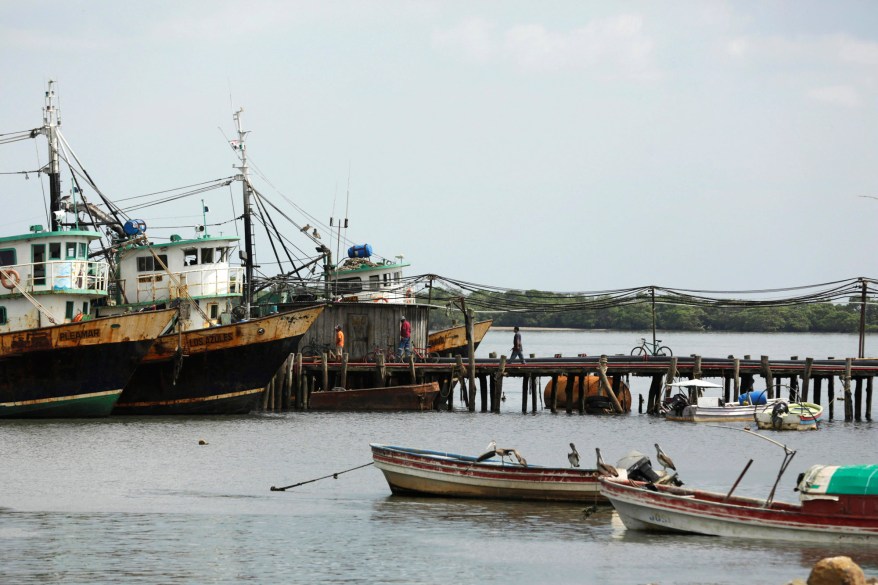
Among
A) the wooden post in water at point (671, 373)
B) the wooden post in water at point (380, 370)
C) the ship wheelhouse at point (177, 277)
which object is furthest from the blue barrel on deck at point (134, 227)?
the wooden post in water at point (671, 373)

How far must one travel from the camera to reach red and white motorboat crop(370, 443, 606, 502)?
2675 centimetres

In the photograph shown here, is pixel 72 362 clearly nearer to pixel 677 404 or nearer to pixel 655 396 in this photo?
pixel 677 404

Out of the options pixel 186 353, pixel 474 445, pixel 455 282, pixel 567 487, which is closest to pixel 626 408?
pixel 455 282

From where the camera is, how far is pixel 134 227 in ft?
156

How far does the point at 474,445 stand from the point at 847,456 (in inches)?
413

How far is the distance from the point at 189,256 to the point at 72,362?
6.82m

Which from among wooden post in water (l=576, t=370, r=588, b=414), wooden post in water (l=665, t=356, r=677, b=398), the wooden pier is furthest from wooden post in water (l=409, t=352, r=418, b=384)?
wooden post in water (l=665, t=356, r=677, b=398)

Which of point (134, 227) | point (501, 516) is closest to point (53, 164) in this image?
point (134, 227)

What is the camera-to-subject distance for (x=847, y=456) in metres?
36.9

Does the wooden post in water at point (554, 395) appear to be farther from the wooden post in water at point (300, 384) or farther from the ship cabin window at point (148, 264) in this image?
the ship cabin window at point (148, 264)

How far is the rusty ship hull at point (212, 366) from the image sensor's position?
45.7 metres

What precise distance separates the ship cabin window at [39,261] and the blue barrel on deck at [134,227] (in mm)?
4169

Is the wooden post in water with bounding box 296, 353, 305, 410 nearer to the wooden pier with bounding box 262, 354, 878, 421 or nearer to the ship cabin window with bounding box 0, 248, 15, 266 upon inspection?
the wooden pier with bounding box 262, 354, 878, 421

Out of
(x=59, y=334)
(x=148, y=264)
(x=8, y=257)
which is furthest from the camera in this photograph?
(x=148, y=264)
